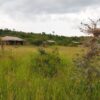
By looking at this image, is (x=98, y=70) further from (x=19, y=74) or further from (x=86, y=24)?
(x=19, y=74)

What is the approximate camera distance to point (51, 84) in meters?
5.63

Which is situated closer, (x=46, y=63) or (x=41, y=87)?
(x=41, y=87)

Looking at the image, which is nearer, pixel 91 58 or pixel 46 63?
pixel 91 58

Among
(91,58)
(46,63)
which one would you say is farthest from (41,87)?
(46,63)

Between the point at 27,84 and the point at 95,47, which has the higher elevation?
the point at 95,47

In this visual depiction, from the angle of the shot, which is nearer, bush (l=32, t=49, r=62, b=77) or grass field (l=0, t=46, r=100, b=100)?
grass field (l=0, t=46, r=100, b=100)

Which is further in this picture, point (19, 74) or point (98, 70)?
point (19, 74)

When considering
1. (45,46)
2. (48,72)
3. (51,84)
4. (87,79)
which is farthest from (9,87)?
(45,46)

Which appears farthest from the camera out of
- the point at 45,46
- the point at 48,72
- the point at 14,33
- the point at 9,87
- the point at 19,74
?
the point at 14,33

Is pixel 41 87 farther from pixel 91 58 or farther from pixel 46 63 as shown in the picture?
pixel 46 63

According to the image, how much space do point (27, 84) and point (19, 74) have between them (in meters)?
0.85

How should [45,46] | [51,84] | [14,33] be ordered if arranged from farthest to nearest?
[14,33], [45,46], [51,84]

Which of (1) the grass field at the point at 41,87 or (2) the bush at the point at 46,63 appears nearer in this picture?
(1) the grass field at the point at 41,87

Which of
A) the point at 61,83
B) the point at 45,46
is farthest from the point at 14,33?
the point at 61,83
